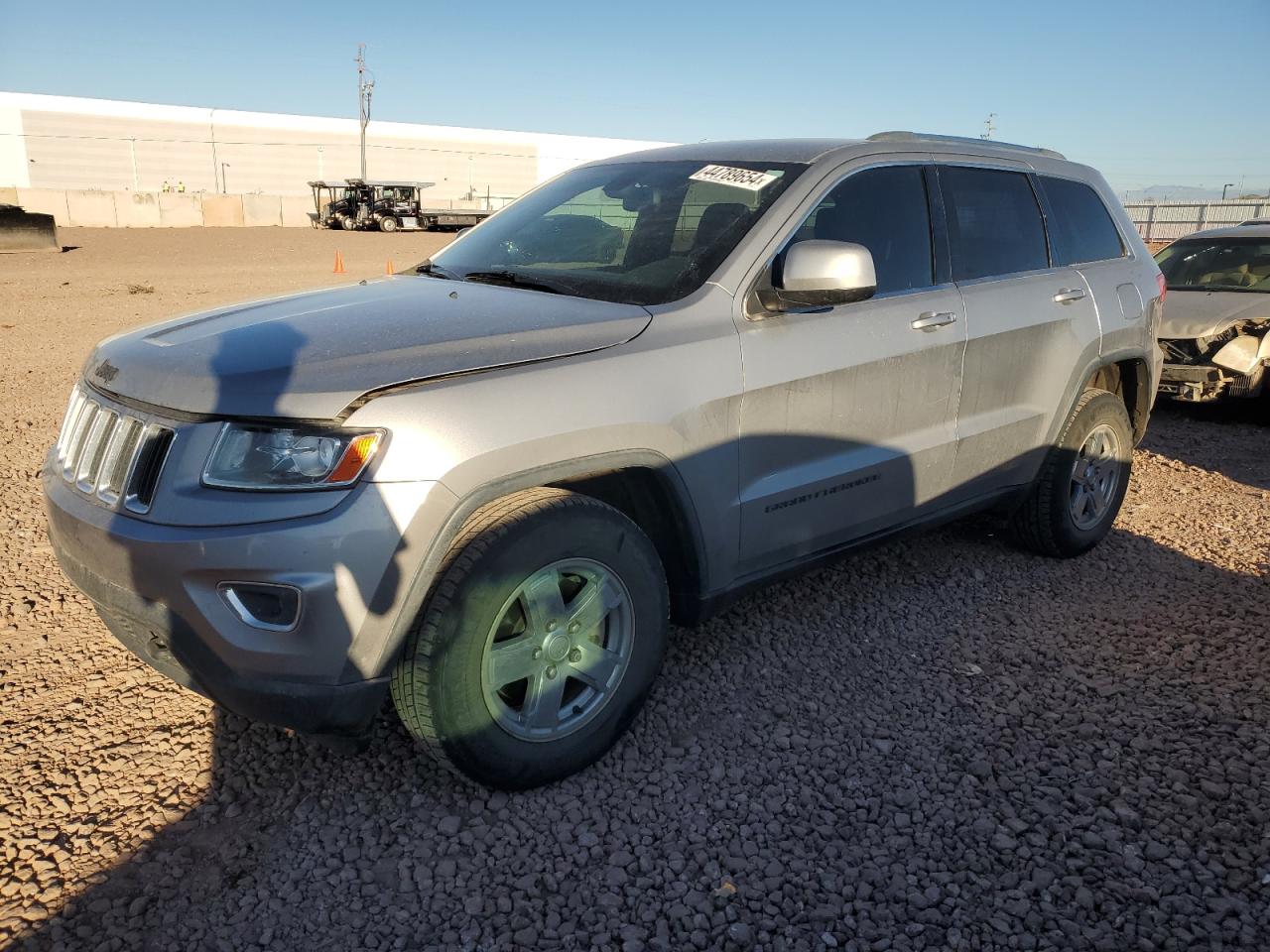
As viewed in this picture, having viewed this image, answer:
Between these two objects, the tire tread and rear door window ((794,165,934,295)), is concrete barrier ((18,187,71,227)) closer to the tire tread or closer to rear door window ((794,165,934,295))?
rear door window ((794,165,934,295))

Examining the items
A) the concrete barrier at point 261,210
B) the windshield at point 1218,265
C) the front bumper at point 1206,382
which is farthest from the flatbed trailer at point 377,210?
the front bumper at point 1206,382

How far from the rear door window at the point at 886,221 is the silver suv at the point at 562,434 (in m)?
0.01

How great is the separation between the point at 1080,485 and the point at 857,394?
6.53ft

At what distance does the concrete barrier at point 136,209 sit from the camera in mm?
42625

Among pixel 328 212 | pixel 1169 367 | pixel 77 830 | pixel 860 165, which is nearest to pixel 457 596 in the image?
pixel 77 830

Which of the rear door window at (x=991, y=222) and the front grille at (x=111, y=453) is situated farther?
the rear door window at (x=991, y=222)

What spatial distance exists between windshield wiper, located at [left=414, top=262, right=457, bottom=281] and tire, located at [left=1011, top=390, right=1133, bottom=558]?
2.85m

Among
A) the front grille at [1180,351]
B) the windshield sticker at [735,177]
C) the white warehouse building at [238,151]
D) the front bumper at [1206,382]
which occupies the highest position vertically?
the white warehouse building at [238,151]

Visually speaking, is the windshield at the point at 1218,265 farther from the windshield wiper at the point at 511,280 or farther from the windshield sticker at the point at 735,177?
the windshield wiper at the point at 511,280

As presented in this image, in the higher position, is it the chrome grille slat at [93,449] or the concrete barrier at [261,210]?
the chrome grille slat at [93,449]

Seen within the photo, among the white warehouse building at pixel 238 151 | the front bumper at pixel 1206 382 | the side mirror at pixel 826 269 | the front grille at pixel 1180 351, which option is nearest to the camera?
the side mirror at pixel 826 269

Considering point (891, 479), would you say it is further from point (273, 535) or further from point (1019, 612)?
point (273, 535)

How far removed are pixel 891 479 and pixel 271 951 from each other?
8.43 feet

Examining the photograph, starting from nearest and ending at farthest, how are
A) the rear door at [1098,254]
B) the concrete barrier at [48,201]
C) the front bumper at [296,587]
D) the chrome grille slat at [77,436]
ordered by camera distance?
the front bumper at [296,587] < the chrome grille slat at [77,436] < the rear door at [1098,254] < the concrete barrier at [48,201]
